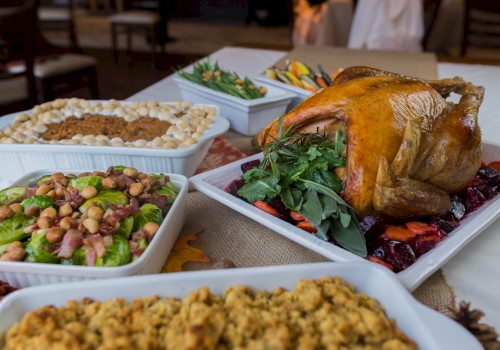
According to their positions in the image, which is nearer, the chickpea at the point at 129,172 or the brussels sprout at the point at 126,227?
the brussels sprout at the point at 126,227

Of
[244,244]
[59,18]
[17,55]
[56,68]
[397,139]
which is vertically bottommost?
[59,18]

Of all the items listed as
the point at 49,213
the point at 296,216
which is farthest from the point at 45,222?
the point at 296,216

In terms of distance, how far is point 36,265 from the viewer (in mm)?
749

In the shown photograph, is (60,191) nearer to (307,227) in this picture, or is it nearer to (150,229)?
(150,229)

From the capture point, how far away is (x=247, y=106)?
148 centimetres

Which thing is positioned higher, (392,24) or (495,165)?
(495,165)

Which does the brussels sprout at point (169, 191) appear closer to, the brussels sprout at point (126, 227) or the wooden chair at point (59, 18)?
the brussels sprout at point (126, 227)

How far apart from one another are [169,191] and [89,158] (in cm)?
31

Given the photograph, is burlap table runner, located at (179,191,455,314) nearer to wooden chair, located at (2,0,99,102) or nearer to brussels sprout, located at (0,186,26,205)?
brussels sprout, located at (0,186,26,205)

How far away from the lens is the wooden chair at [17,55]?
8.70 feet

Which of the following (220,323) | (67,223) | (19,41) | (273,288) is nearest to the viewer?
(220,323)

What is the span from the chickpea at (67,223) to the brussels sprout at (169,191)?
194mm

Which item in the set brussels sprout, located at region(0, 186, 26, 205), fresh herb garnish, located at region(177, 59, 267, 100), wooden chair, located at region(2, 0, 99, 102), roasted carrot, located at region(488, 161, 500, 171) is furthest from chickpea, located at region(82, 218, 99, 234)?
wooden chair, located at region(2, 0, 99, 102)

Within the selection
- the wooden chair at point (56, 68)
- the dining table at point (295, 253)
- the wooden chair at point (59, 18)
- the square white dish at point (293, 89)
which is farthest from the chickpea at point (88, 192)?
the wooden chair at point (59, 18)
